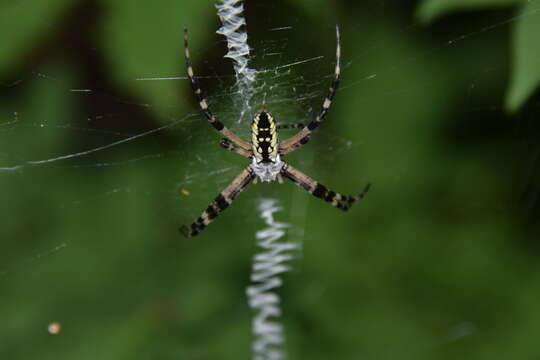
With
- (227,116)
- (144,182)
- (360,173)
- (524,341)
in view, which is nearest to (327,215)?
(360,173)

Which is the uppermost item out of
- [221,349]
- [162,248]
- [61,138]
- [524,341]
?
[61,138]

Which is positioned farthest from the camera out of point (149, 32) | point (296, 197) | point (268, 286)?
point (268, 286)

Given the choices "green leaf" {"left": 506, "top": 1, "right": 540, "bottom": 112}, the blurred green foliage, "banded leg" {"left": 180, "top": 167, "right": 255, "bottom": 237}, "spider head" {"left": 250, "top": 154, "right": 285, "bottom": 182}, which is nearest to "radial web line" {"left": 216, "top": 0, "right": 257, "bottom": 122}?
the blurred green foliage

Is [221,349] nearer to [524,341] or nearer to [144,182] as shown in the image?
[144,182]

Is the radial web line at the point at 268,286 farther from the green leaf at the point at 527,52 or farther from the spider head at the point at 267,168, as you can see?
the green leaf at the point at 527,52

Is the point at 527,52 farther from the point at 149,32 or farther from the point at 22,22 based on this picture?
the point at 22,22

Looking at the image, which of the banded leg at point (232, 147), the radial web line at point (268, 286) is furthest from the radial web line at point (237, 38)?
the radial web line at point (268, 286)

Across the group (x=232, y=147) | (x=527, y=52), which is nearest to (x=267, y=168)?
(x=232, y=147)
